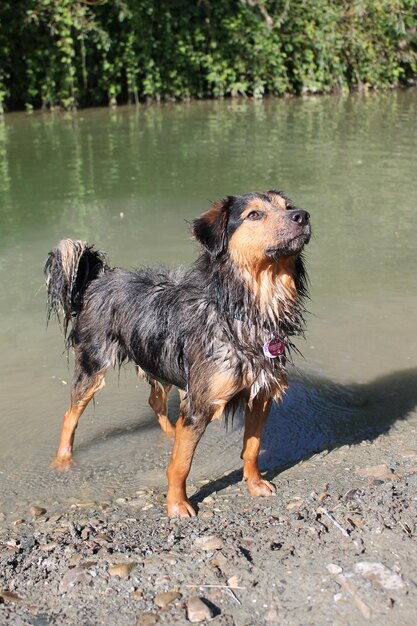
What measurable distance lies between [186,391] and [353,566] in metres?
1.60

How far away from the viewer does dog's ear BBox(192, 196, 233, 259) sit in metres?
4.44

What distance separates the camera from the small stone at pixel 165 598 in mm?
3566

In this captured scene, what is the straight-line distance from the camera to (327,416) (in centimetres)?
632

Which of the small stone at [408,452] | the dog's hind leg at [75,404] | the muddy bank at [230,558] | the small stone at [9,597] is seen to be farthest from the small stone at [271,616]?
the dog's hind leg at [75,404]

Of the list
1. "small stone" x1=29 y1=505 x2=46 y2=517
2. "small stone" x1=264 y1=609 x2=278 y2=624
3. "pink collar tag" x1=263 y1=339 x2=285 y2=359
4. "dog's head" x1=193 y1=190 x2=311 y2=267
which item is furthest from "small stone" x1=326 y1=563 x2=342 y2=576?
"small stone" x1=29 y1=505 x2=46 y2=517

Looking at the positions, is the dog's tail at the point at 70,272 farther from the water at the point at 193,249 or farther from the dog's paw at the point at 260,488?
the dog's paw at the point at 260,488

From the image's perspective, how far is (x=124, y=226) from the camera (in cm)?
1091

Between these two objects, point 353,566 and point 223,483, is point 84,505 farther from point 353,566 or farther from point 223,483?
point 353,566

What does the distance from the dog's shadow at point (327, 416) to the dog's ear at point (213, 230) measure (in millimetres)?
1766

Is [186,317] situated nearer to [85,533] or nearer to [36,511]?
[85,533]

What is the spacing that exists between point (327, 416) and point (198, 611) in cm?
306

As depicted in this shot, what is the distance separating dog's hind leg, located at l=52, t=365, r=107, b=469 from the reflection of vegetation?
1657cm

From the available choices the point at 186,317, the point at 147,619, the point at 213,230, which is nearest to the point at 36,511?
the point at 186,317

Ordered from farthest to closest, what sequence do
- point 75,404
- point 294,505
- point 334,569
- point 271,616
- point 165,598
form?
point 75,404 < point 294,505 < point 334,569 < point 165,598 < point 271,616
